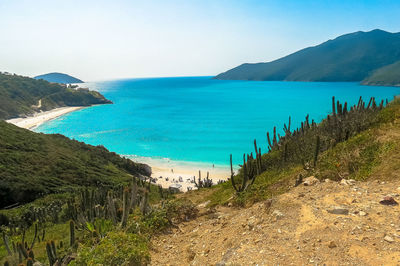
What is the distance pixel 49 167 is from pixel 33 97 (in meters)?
117

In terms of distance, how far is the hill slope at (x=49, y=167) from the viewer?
94.6ft

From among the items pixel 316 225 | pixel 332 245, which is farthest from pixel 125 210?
pixel 332 245

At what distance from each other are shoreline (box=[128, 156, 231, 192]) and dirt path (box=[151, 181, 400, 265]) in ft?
103

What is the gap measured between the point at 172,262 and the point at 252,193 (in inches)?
183

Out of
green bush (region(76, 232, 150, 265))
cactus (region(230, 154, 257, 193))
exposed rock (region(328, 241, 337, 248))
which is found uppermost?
exposed rock (region(328, 241, 337, 248))

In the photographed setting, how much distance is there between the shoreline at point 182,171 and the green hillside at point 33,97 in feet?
277

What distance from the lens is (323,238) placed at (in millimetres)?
5207

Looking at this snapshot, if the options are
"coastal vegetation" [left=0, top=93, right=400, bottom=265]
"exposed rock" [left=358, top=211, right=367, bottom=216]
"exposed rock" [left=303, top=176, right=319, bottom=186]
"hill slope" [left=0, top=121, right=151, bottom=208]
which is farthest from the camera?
"hill slope" [left=0, top=121, right=151, bottom=208]

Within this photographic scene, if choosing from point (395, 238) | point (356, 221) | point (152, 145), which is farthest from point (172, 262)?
point (152, 145)

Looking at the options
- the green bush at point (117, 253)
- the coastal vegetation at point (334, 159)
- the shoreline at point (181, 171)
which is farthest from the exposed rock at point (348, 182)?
the shoreline at point (181, 171)

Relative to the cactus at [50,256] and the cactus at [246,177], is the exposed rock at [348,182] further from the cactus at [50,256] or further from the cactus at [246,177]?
the cactus at [50,256]

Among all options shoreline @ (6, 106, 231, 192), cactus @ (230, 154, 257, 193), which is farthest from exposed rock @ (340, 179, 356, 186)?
shoreline @ (6, 106, 231, 192)

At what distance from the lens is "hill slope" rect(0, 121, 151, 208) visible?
28.8 m

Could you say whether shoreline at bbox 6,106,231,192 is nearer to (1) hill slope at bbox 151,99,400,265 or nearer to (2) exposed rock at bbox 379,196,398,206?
(1) hill slope at bbox 151,99,400,265
